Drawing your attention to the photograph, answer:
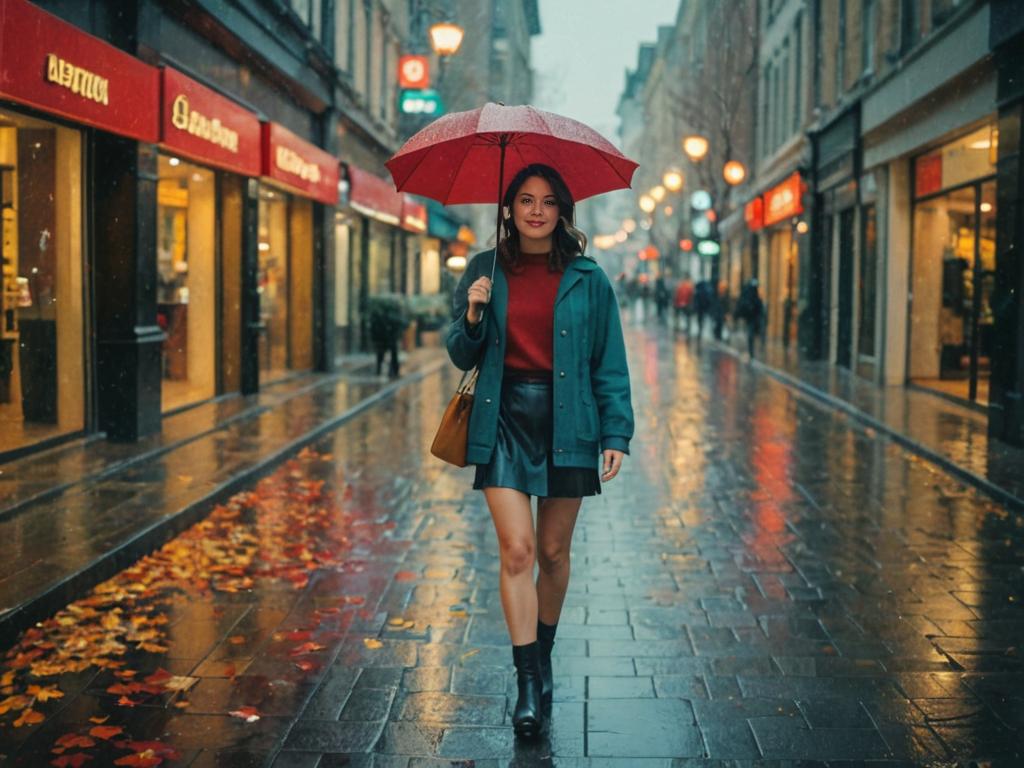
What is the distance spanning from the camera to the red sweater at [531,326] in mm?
4434

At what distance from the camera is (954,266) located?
1781 cm

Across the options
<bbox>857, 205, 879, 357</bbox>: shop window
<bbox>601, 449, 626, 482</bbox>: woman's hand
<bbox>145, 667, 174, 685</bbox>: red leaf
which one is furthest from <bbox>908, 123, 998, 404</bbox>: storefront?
<bbox>145, 667, 174, 685</bbox>: red leaf

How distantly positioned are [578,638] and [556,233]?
204cm

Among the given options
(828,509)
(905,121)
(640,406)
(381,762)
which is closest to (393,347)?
(640,406)

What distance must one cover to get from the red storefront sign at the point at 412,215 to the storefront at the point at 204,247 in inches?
492

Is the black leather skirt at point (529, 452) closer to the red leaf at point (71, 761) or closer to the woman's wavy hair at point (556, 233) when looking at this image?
the woman's wavy hair at point (556, 233)

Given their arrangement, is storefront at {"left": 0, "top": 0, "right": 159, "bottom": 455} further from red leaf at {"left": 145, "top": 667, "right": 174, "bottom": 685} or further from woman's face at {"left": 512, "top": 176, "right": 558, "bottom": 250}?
woman's face at {"left": 512, "top": 176, "right": 558, "bottom": 250}


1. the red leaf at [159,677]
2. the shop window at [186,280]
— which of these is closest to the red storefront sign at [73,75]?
the shop window at [186,280]

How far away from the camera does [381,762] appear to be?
4180 millimetres

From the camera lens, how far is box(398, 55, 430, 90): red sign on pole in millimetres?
30047

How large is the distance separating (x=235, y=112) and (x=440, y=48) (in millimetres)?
9382

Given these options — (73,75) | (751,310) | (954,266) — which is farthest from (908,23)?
(73,75)

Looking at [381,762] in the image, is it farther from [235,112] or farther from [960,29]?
[960,29]

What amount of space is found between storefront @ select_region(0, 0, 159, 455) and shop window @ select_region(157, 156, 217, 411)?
103 inches
